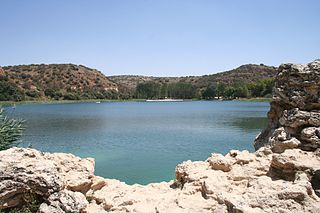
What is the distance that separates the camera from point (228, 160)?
29.2 feet

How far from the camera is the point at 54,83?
121 metres

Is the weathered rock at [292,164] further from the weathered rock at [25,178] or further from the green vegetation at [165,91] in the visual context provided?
the green vegetation at [165,91]

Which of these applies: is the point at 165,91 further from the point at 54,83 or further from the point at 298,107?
the point at 298,107

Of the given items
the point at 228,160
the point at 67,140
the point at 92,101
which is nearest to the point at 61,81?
the point at 92,101

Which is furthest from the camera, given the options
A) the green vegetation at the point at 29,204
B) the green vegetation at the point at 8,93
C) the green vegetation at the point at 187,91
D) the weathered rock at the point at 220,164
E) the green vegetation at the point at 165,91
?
the green vegetation at the point at 165,91

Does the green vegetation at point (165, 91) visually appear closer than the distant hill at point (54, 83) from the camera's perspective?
No

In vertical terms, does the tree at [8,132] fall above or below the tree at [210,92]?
above

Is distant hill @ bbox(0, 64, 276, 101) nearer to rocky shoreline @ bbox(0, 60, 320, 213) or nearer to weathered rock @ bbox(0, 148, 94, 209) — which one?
rocky shoreline @ bbox(0, 60, 320, 213)

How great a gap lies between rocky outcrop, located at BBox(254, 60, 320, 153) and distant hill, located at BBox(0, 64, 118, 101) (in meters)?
92.5

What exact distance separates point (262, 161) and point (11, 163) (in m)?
6.14

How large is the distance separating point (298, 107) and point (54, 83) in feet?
393

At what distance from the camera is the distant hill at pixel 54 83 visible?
344 ft

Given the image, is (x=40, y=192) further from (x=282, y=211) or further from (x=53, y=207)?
(x=282, y=211)

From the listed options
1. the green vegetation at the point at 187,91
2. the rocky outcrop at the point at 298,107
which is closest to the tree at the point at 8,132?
the rocky outcrop at the point at 298,107
